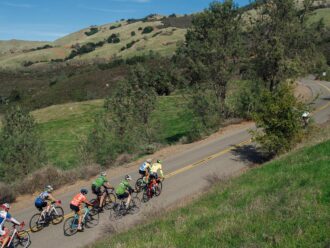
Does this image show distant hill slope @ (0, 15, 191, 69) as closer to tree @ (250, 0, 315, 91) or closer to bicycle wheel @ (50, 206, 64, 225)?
tree @ (250, 0, 315, 91)

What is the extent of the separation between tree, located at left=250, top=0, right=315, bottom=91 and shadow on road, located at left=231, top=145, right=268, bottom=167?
11.1 metres

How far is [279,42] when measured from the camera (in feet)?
120

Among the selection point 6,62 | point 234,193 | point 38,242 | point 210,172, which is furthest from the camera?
point 6,62

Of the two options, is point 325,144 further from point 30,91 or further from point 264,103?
point 30,91

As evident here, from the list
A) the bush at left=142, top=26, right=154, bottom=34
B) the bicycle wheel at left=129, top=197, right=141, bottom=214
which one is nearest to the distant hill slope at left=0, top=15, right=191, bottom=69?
the bush at left=142, top=26, right=154, bottom=34

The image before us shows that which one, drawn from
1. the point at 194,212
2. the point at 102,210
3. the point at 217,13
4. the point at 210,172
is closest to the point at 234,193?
the point at 194,212

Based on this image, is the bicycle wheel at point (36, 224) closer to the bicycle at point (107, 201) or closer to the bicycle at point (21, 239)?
the bicycle at point (21, 239)

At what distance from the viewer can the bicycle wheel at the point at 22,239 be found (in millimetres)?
16109

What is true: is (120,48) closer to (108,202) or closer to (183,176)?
(183,176)

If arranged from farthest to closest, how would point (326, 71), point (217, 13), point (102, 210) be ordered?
1. point (326, 71)
2. point (217, 13)
3. point (102, 210)

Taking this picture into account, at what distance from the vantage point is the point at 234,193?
1442cm

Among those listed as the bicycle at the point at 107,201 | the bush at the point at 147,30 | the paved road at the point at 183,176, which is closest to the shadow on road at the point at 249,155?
Result: the paved road at the point at 183,176

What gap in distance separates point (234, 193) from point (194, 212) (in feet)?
6.24

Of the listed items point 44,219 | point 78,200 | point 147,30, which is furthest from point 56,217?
point 147,30
